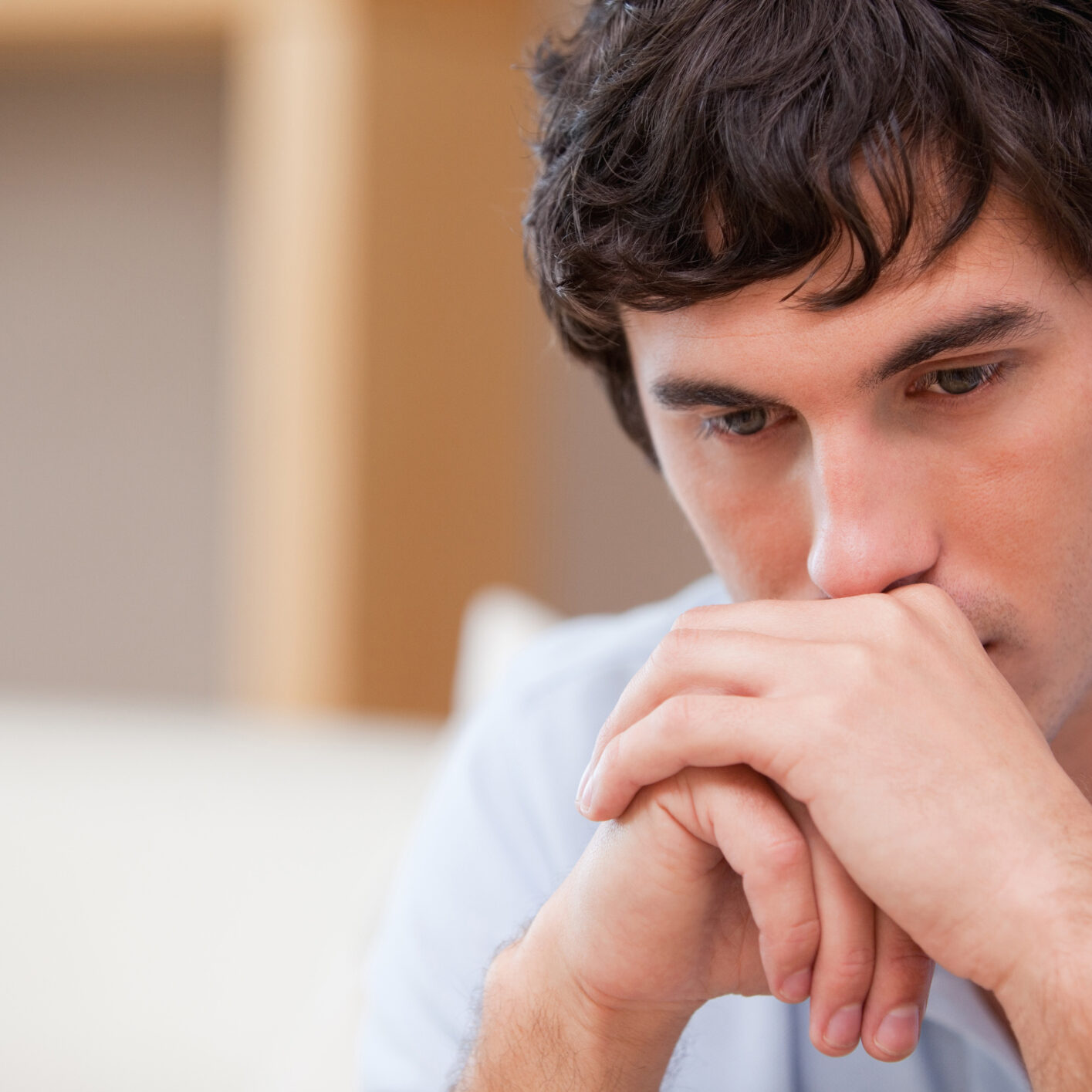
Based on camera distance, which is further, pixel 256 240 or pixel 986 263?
pixel 256 240

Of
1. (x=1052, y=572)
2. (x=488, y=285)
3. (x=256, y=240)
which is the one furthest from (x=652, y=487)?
(x=1052, y=572)

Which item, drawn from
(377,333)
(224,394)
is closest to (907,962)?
(377,333)

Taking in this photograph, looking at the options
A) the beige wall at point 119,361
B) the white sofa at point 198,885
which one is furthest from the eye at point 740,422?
the beige wall at point 119,361

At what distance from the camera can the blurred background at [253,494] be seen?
1.73 meters

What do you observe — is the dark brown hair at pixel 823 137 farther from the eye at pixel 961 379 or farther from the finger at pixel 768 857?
the finger at pixel 768 857

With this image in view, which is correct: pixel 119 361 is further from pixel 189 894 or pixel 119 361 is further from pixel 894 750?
pixel 894 750

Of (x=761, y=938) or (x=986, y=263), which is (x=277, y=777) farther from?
(x=986, y=263)

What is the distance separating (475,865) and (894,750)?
65 centimetres

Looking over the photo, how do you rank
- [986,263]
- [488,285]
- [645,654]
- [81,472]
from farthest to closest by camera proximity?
[81,472]
[488,285]
[645,654]
[986,263]

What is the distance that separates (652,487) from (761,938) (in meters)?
2.81

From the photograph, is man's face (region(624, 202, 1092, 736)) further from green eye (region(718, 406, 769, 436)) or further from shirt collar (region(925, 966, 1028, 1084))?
shirt collar (region(925, 966, 1028, 1084))

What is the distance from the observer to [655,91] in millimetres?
954

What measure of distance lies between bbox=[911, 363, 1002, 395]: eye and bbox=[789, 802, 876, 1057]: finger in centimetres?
33

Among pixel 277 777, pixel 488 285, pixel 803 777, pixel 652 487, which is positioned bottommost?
pixel 277 777
